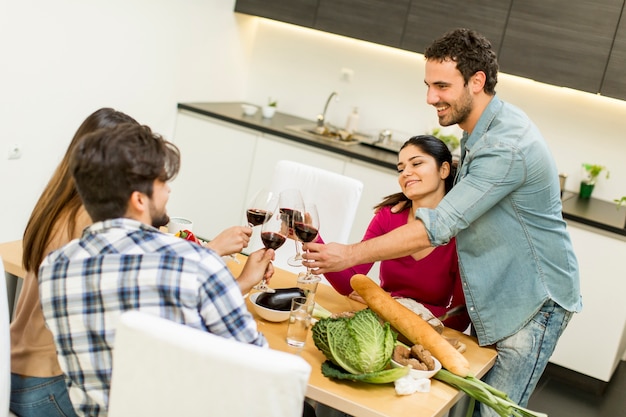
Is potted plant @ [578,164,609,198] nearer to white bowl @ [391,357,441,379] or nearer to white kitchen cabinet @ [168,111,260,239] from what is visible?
white kitchen cabinet @ [168,111,260,239]

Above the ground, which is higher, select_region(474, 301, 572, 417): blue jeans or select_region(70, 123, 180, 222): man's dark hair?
select_region(70, 123, 180, 222): man's dark hair

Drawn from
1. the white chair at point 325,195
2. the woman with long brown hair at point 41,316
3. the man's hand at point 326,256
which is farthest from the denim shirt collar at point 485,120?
the woman with long brown hair at point 41,316

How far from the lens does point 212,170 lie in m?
4.92

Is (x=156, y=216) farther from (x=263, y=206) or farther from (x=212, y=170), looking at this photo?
(x=212, y=170)

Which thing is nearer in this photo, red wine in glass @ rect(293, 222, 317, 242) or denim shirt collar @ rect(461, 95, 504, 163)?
red wine in glass @ rect(293, 222, 317, 242)

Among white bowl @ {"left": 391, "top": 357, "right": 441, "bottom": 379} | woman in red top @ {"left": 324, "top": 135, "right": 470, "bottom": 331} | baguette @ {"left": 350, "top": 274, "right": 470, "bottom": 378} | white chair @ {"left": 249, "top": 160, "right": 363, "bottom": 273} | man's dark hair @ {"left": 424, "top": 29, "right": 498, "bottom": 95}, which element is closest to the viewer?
white bowl @ {"left": 391, "top": 357, "right": 441, "bottom": 379}

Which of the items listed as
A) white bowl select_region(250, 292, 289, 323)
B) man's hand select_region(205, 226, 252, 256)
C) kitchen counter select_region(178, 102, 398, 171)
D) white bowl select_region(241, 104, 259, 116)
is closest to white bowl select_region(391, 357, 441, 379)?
white bowl select_region(250, 292, 289, 323)

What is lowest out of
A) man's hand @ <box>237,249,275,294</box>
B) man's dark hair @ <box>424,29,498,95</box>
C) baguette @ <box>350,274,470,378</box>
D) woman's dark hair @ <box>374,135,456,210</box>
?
baguette @ <box>350,274,470,378</box>

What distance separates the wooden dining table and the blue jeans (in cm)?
7

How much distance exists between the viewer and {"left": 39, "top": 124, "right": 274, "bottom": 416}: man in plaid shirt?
1.51m

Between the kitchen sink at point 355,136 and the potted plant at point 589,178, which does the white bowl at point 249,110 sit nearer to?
the kitchen sink at point 355,136

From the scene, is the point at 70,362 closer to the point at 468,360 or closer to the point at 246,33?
the point at 468,360

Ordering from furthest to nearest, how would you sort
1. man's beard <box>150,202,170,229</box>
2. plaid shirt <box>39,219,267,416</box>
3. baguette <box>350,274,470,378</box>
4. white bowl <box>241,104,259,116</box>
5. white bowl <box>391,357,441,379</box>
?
white bowl <box>241,104,259,116</box> < baguette <box>350,274,470,378</box> < white bowl <box>391,357,441,379</box> < man's beard <box>150,202,170,229</box> < plaid shirt <box>39,219,267,416</box>

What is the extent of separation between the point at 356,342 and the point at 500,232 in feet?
2.42
